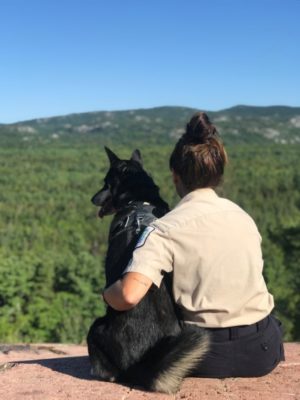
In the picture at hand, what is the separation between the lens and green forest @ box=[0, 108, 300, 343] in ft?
84.9

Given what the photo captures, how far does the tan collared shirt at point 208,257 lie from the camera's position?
2.77 meters

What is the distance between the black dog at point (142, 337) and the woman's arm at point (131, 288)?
159 mm

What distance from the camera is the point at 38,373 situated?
3428mm

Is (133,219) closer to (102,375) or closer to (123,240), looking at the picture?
(123,240)

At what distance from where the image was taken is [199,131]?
9.33ft

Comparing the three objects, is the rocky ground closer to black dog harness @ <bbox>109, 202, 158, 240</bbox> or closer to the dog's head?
black dog harness @ <bbox>109, 202, 158, 240</bbox>

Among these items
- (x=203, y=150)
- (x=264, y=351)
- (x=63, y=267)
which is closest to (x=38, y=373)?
(x=264, y=351)

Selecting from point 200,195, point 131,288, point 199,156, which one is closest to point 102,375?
point 131,288

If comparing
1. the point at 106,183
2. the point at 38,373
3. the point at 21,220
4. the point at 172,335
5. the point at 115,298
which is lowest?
the point at 21,220

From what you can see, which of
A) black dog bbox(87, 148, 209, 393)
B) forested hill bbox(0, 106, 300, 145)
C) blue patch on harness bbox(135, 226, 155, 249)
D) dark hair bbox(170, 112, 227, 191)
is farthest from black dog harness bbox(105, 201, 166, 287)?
forested hill bbox(0, 106, 300, 145)

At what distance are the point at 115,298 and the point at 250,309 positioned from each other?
0.64 m

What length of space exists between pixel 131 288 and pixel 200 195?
53cm

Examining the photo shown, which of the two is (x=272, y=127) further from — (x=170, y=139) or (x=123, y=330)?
(x=123, y=330)

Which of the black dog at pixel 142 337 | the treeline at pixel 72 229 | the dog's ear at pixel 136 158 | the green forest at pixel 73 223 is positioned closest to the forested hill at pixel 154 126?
the green forest at pixel 73 223
